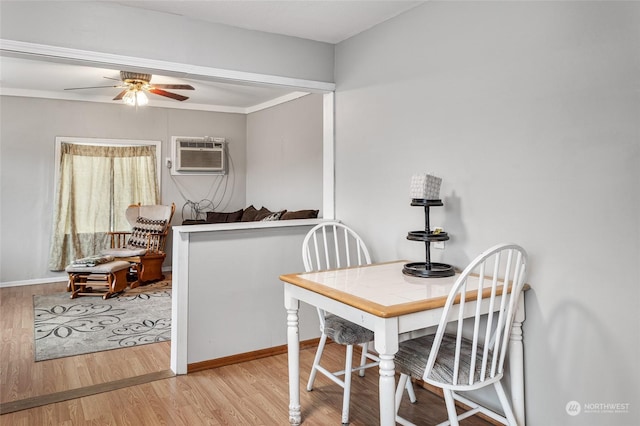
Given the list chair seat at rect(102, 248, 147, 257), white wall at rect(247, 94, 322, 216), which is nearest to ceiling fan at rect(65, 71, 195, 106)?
white wall at rect(247, 94, 322, 216)

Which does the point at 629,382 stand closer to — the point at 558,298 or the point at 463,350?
the point at 558,298

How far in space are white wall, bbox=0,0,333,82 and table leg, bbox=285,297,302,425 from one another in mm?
1840

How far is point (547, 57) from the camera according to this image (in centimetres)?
209

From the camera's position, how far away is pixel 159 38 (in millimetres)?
2893

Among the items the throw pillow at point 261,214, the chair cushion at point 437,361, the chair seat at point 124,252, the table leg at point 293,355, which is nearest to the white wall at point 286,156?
the throw pillow at point 261,214


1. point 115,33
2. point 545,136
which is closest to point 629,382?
point 545,136

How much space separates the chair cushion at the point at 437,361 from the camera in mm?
1829

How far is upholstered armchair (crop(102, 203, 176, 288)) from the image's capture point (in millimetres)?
5727

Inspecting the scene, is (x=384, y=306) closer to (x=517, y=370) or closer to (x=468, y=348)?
(x=468, y=348)

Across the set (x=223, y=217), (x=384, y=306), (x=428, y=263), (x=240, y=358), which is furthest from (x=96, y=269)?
(x=384, y=306)

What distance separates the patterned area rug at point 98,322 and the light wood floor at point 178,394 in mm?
182

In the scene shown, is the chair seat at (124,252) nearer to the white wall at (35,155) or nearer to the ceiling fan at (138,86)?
the white wall at (35,155)

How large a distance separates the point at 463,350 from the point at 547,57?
4.77 feet

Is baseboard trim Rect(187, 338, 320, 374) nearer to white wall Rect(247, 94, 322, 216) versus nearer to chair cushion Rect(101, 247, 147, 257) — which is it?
white wall Rect(247, 94, 322, 216)
